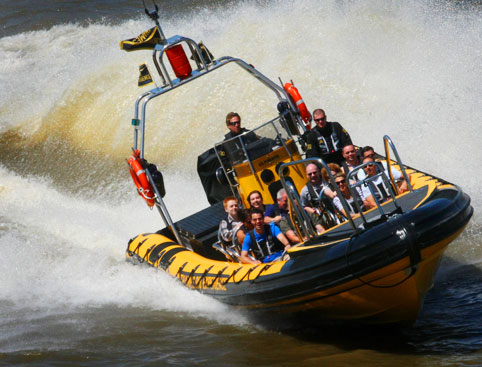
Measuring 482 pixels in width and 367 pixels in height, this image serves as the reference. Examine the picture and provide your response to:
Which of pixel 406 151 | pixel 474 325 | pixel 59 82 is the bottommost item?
pixel 474 325

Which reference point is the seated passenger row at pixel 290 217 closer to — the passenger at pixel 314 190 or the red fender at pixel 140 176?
the passenger at pixel 314 190

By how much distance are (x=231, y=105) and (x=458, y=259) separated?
5.61 meters

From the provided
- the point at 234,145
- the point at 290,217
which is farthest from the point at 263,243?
the point at 234,145

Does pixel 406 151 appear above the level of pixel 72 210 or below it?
below

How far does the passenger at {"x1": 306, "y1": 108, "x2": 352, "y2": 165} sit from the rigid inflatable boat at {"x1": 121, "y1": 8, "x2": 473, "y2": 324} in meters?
0.20

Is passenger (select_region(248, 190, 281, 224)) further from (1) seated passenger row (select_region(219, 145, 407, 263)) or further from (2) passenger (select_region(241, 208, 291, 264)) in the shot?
(2) passenger (select_region(241, 208, 291, 264))

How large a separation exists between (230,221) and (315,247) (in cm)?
125

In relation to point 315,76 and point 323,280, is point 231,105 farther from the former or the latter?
point 323,280

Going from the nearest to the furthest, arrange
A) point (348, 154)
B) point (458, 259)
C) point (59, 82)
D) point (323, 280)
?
point (323, 280) → point (348, 154) → point (458, 259) → point (59, 82)

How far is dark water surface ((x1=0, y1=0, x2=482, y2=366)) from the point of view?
5402 millimetres

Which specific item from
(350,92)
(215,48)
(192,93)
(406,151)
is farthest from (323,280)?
(215,48)

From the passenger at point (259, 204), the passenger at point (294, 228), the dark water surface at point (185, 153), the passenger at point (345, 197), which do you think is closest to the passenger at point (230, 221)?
the passenger at point (259, 204)

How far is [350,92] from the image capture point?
411 inches

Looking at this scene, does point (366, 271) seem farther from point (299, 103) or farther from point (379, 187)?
point (299, 103)
